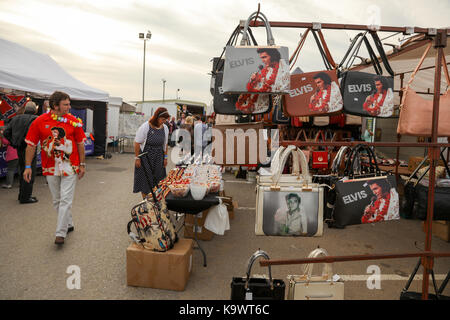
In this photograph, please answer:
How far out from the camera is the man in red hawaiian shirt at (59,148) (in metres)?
4.14

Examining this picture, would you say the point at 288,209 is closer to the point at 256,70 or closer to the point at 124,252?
the point at 256,70

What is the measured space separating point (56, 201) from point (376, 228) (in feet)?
17.4

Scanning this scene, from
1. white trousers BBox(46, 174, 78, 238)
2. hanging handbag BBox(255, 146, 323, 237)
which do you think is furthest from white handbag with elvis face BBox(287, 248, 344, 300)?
white trousers BBox(46, 174, 78, 238)

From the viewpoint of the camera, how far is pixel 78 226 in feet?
16.9

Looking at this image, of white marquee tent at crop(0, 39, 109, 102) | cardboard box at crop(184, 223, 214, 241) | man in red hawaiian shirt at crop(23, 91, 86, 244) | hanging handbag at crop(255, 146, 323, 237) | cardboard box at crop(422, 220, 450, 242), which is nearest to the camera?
hanging handbag at crop(255, 146, 323, 237)

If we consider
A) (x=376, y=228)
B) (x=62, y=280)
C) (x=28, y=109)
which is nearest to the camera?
(x=62, y=280)

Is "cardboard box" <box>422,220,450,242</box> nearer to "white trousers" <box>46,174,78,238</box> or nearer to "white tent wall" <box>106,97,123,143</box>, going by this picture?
"white trousers" <box>46,174,78,238</box>

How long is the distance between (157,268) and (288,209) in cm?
168

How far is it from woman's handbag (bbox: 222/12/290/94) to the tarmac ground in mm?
2171

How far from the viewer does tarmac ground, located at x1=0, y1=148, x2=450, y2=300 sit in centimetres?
332

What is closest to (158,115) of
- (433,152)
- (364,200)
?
(364,200)

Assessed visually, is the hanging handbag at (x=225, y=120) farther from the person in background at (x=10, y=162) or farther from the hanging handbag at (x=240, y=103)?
the person in background at (x=10, y=162)
